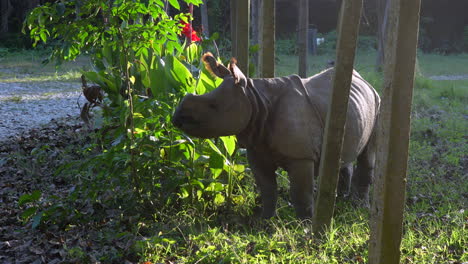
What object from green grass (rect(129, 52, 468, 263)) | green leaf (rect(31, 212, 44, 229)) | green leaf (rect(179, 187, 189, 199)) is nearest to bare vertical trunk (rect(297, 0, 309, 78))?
green grass (rect(129, 52, 468, 263))

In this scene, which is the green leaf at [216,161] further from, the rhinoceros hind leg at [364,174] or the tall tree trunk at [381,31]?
the tall tree trunk at [381,31]

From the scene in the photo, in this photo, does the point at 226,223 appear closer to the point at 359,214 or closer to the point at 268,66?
the point at 359,214

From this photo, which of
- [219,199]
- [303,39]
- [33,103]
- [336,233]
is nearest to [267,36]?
[219,199]

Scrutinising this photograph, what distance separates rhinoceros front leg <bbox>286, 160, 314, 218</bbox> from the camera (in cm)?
452

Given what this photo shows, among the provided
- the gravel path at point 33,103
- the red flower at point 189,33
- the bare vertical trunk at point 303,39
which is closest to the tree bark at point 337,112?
the red flower at point 189,33

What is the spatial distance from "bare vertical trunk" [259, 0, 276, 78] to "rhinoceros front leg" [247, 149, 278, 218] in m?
0.98

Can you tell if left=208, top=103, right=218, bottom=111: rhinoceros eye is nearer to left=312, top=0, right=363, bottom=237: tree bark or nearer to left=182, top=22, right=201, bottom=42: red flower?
left=312, top=0, right=363, bottom=237: tree bark

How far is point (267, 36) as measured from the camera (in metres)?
5.13

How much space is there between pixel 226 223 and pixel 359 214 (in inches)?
46.1

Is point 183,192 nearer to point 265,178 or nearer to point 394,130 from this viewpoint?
point 265,178

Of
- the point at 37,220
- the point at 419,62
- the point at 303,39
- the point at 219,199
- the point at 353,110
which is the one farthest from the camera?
the point at 419,62

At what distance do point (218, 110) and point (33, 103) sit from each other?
8.53 meters

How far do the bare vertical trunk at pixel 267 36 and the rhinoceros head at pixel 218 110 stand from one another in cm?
99

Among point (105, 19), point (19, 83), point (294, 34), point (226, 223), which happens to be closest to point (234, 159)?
point (226, 223)
